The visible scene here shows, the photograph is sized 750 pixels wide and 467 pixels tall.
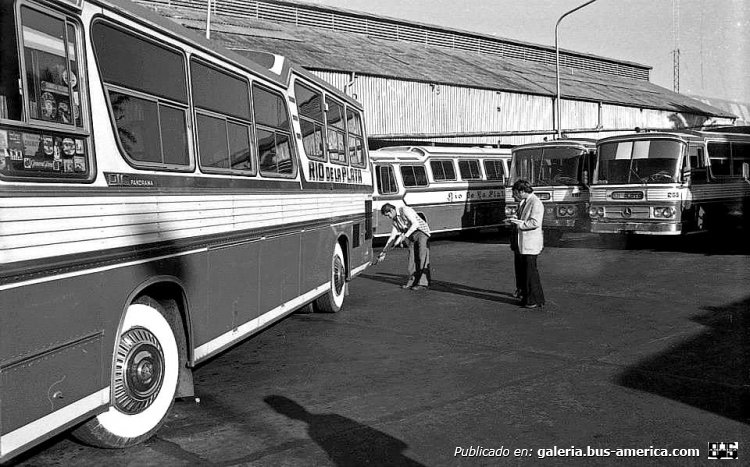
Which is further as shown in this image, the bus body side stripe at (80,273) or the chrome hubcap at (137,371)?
the chrome hubcap at (137,371)

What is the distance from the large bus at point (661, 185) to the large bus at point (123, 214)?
39.3 ft

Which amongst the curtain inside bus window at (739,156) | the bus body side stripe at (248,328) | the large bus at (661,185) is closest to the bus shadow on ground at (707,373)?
the bus body side stripe at (248,328)

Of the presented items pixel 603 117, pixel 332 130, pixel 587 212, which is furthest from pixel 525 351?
pixel 603 117

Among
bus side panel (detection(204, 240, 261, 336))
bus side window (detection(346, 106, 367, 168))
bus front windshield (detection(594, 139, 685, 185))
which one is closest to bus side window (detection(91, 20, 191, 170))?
bus side panel (detection(204, 240, 261, 336))

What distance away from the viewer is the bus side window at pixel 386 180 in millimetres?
21094

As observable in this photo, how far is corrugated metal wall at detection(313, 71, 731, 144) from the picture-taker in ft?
99.3

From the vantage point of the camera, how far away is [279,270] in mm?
7723

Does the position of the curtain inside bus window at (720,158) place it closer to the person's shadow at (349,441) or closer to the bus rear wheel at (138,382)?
the person's shadow at (349,441)

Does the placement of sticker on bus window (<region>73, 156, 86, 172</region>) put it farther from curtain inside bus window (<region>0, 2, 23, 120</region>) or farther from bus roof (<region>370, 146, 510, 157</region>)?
bus roof (<region>370, 146, 510, 157</region>)

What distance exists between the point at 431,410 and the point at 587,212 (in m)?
14.9

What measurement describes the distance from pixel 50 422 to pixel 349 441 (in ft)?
6.34

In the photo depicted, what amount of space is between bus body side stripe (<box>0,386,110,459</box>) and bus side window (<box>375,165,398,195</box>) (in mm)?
16861

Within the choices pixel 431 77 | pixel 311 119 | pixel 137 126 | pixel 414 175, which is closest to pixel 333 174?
pixel 311 119

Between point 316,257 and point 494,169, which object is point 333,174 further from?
point 494,169
